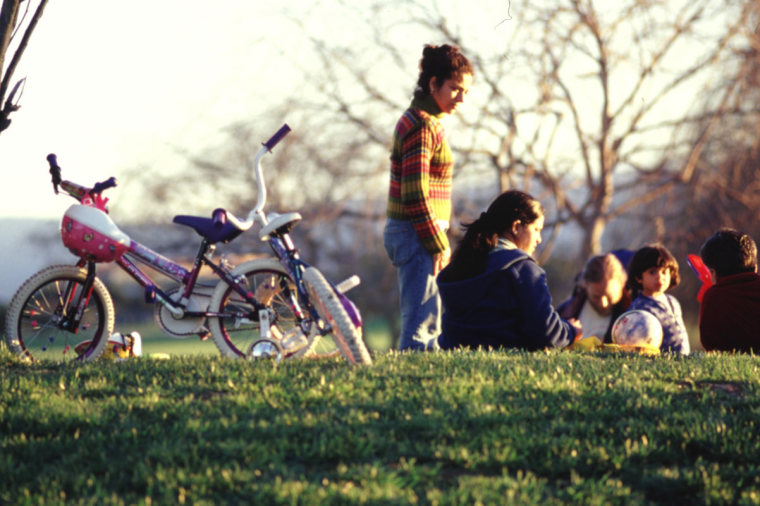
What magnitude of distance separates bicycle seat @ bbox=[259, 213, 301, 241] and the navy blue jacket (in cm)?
137

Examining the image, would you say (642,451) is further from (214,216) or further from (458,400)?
(214,216)

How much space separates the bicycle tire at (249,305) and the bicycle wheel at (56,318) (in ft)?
2.91

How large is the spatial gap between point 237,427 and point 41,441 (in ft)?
3.41

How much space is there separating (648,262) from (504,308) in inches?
74.7

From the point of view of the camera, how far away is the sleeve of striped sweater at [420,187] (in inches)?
268

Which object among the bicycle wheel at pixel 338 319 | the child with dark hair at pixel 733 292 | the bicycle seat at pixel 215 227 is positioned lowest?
the bicycle wheel at pixel 338 319

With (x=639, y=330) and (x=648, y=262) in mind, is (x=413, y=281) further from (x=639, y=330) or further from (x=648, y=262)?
(x=648, y=262)

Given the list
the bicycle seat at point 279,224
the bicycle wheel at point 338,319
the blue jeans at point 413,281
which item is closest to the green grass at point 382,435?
the bicycle wheel at point 338,319

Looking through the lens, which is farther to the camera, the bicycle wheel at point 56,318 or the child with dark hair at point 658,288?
the child with dark hair at point 658,288

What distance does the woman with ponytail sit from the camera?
644 cm

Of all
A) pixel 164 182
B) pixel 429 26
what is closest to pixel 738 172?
pixel 429 26

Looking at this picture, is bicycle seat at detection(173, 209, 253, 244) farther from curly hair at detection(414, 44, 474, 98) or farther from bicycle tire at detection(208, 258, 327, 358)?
curly hair at detection(414, 44, 474, 98)

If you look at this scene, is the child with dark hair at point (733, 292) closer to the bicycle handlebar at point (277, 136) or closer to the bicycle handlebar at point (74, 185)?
the bicycle handlebar at point (277, 136)

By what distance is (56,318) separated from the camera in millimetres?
7582
